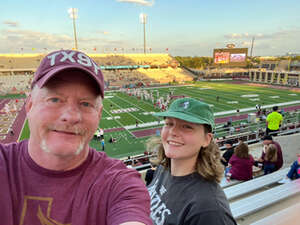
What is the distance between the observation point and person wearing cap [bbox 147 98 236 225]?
4.98 ft

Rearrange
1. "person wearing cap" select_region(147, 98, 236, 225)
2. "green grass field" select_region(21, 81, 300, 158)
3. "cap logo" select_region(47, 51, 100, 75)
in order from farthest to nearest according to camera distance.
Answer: "green grass field" select_region(21, 81, 300, 158) < "person wearing cap" select_region(147, 98, 236, 225) < "cap logo" select_region(47, 51, 100, 75)

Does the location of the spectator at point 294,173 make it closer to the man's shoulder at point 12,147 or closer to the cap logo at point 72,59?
the cap logo at point 72,59

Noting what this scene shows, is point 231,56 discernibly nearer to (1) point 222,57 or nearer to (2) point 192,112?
(1) point 222,57

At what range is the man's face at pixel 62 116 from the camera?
110 cm

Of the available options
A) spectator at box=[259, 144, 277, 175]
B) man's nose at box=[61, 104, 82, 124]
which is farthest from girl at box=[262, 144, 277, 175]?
man's nose at box=[61, 104, 82, 124]

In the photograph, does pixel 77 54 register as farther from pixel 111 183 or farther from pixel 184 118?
pixel 184 118

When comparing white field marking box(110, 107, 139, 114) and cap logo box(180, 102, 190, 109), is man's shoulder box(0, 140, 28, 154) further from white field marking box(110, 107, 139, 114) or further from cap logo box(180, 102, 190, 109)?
white field marking box(110, 107, 139, 114)

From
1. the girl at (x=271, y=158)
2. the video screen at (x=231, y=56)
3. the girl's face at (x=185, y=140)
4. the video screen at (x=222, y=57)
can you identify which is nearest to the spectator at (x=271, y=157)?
the girl at (x=271, y=158)

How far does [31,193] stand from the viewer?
1072mm

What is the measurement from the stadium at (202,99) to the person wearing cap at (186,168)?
52 centimetres

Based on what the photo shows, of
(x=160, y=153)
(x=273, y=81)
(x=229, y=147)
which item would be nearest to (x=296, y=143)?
(x=229, y=147)

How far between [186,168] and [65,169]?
1027 millimetres

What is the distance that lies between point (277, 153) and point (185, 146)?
164 inches

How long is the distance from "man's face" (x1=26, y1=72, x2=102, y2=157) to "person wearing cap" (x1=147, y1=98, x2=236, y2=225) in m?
0.84
